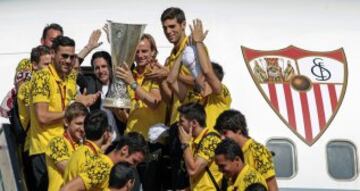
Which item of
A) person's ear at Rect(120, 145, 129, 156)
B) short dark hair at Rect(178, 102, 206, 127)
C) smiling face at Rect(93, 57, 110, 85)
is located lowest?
person's ear at Rect(120, 145, 129, 156)

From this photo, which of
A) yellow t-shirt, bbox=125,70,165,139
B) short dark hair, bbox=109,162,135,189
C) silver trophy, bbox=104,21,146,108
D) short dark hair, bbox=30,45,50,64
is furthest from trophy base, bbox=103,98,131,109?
short dark hair, bbox=109,162,135,189

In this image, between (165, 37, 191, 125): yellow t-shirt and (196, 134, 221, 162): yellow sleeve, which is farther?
(165, 37, 191, 125): yellow t-shirt

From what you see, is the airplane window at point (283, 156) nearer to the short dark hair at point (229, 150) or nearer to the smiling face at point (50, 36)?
the smiling face at point (50, 36)

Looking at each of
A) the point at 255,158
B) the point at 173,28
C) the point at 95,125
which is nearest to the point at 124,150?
the point at 95,125

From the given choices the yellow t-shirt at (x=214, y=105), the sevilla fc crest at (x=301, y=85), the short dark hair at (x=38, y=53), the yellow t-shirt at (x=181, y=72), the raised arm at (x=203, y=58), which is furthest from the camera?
the sevilla fc crest at (x=301, y=85)

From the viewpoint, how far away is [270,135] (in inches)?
516

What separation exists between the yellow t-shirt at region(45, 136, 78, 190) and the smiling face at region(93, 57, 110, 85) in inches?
59.8

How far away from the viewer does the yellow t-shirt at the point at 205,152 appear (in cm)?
995

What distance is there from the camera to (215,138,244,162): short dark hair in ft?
30.0

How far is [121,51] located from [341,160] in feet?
12.0

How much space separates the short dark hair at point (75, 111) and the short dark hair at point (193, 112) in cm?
88

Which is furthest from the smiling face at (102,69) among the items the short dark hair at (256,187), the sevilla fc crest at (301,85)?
the short dark hair at (256,187)

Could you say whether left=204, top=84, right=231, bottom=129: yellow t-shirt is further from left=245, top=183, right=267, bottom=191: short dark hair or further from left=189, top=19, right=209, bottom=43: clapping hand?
left=245, top=183, right=267, bottom=191: short dark hair

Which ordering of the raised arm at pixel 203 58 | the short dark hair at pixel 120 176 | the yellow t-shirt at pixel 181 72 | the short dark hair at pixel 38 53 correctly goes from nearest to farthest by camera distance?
the short dark hair at pixel 120 176 < the raised arm at pixel 203 58 < the yellow t-shirt at pixel 181 72 < the short dark hair at pixel 38 53
